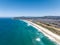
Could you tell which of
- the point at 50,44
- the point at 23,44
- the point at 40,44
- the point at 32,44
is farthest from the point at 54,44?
the point at 23,44

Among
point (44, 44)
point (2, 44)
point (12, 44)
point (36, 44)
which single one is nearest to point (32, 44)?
point (36, 44)

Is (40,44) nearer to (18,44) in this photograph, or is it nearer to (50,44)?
(50,44)

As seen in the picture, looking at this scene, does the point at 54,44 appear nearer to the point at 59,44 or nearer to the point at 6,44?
the point at 59,44

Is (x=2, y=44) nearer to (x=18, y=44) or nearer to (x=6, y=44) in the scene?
(x=6, y=44)

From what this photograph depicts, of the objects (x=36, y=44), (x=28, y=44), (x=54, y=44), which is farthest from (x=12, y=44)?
(x=54, y=44)

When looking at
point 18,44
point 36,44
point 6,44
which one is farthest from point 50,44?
point 6,44
